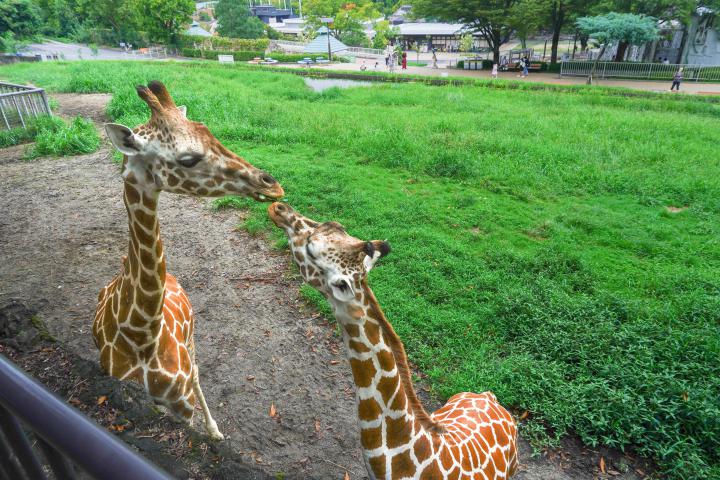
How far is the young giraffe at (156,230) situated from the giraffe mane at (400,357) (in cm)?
79

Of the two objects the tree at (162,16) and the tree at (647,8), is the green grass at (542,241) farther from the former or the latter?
the tree at (162,16)

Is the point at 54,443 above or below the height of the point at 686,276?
above

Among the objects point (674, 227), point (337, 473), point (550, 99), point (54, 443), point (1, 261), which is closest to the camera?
point (54, 443)

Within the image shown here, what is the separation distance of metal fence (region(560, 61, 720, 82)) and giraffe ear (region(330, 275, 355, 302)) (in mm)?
29592

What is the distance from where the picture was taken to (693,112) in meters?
15.0

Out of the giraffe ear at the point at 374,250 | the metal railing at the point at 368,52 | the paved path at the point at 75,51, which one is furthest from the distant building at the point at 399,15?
the giraffe ear at the point at 374,250

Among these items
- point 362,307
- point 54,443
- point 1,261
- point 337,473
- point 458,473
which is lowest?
point 337,473

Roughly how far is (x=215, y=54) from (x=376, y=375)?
45.1m

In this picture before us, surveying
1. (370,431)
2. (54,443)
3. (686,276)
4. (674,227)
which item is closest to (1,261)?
(370,431)

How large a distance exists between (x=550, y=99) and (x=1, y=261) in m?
16.4

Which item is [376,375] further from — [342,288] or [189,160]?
[189,160]

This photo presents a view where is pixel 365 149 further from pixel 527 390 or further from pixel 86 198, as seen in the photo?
pixel 527 390

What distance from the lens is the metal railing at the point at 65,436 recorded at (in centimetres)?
84

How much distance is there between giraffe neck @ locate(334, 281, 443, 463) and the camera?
201cm
